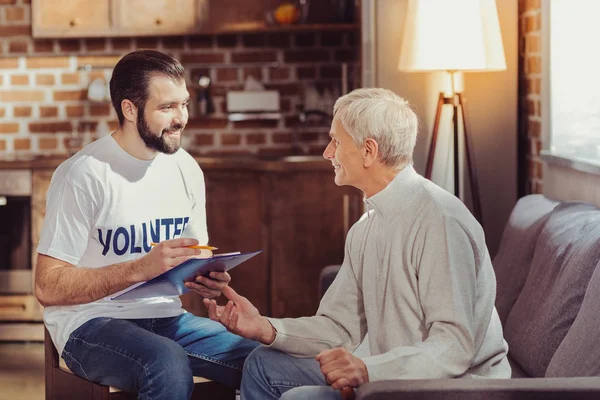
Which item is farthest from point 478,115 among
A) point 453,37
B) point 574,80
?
point 574,80

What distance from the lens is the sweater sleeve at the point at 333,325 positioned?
7.04 ft

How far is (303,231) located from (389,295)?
2837mm

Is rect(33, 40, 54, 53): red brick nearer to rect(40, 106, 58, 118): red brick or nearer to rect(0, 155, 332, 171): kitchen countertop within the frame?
rect(40, 106, 58, 118): red brick

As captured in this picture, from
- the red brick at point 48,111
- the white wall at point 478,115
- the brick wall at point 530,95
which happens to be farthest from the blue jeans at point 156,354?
the red brick at point 48,111

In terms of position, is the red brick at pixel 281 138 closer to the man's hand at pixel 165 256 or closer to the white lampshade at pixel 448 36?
the white lampshade at pixel 448 36

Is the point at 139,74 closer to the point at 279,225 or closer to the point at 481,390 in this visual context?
the point at 481,390

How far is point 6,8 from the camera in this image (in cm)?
537

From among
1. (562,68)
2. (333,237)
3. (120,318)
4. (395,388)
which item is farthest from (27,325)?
(395,388)

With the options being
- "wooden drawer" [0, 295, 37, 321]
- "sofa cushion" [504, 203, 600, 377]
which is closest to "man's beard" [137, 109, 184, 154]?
"sofa cushion" [504, 203, 600, 377]

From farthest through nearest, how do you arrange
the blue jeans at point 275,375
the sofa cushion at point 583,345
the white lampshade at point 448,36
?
the white lampshade at point 448,36 < the blue jeans at point 275,375 < the sofa cushion at point 583,345

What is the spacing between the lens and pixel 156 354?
7.22ft

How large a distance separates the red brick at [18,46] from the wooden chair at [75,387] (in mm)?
3376

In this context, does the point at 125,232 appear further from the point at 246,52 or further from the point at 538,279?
the point at 246,52

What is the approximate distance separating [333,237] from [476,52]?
1.67 metres
